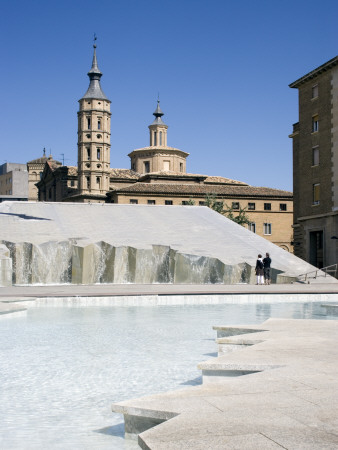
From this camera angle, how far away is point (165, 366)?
8188mm

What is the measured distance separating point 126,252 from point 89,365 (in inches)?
731

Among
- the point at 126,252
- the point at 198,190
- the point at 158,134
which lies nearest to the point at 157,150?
the point at 158,134

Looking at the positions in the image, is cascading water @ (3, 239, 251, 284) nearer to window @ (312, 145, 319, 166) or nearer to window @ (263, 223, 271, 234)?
window @ (312, 145, 319, 166)

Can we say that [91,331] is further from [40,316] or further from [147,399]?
[147,399]

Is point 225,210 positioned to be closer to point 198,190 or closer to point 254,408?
point 198,190

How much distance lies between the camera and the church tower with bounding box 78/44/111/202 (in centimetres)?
7825

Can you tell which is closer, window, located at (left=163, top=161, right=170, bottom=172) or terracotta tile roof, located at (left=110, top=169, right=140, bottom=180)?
terracotta tile roof, located at (left=110, top=169, right=140, bottom=180)

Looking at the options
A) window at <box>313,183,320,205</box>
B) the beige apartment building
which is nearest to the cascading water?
window at <box>313,183,320,205</box>

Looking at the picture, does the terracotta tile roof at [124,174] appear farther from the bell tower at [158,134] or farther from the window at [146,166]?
the bell tower at [158,134]

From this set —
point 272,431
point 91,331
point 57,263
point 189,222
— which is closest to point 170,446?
point 272,431

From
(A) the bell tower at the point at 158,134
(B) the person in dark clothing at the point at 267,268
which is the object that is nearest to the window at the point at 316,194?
(B) the person in dark clothing at the point at 267,268

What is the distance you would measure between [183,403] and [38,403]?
2.33 metres

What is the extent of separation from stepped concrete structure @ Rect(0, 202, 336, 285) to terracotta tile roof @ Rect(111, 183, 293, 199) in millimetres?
35748

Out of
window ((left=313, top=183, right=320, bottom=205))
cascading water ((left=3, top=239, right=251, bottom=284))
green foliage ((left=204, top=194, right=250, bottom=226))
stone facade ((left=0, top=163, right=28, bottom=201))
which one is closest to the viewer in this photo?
cascading water ((left=3, top=239, right=251, bottom=284))
